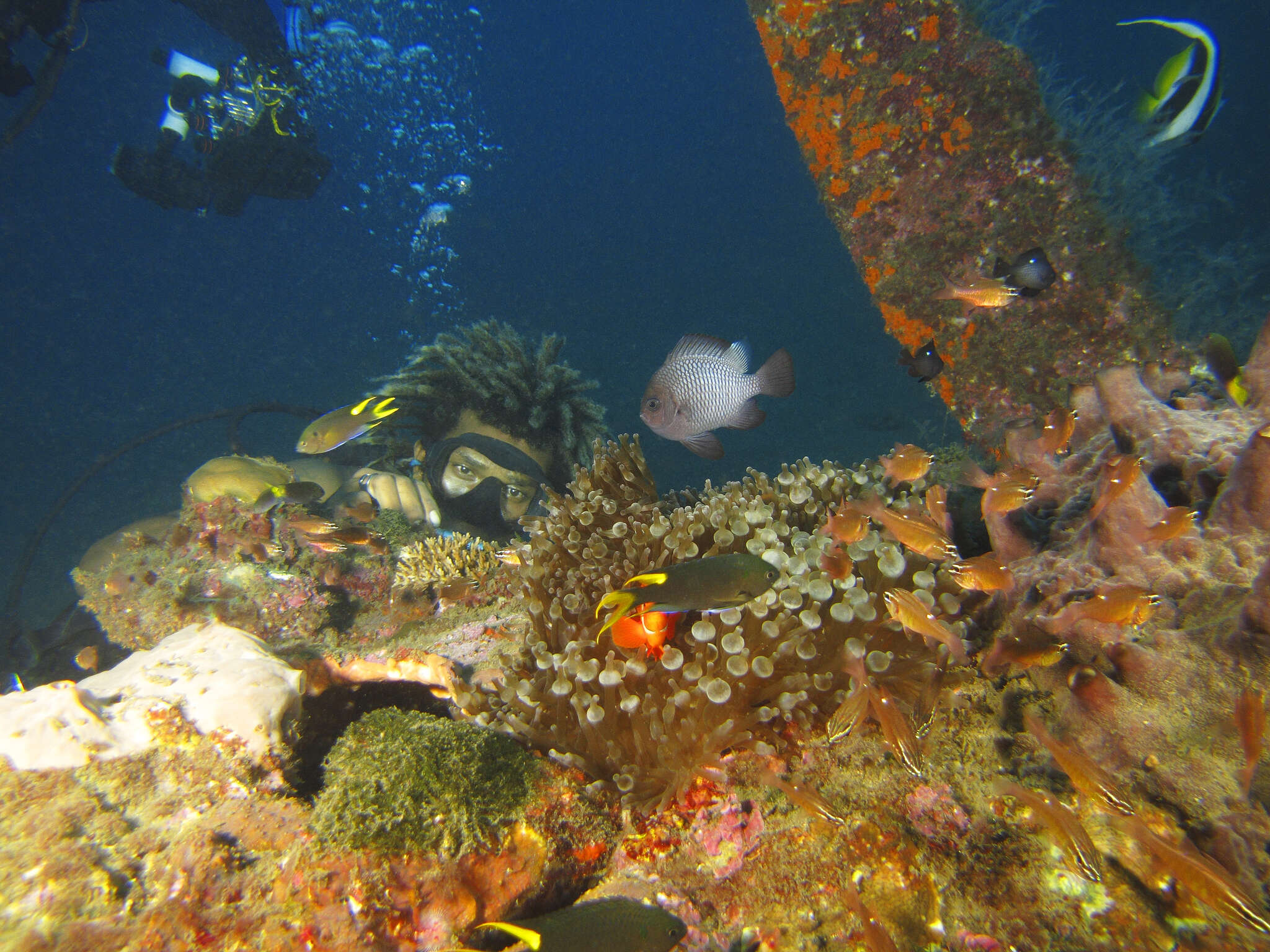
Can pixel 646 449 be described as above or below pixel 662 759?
below

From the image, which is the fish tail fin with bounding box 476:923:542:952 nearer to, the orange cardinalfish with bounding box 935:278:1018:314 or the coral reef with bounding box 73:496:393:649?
the coral reef with bounding box 73:496:393:649

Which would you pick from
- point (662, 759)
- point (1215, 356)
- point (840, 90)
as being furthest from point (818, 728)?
point (840, 90)

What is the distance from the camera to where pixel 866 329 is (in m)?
37.1

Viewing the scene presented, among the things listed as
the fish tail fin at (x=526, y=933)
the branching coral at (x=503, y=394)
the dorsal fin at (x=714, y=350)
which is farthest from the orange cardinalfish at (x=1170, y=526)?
the branching coral at (x=503, y=394)

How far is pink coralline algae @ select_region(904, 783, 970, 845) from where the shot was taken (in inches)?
60.8

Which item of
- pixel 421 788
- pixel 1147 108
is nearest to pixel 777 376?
pixel 421 788

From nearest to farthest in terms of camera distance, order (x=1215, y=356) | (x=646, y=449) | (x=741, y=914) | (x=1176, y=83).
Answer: (x=741, y=914) < (x=1215, y=356) < (x=1176, y=83) < (x=646, y=449)

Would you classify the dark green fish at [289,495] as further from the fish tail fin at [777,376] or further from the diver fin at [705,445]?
the fish tail fin at [777,376]

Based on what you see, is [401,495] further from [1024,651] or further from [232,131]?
[232,131]

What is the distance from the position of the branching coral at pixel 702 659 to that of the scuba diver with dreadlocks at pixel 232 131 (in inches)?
532

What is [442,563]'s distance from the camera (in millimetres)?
4168

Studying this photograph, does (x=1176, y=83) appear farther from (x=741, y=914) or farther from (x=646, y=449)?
(x=646, y=449)

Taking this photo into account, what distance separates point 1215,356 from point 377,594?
559 centimetres

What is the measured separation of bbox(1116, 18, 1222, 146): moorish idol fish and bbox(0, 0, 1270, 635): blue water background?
113 feet
